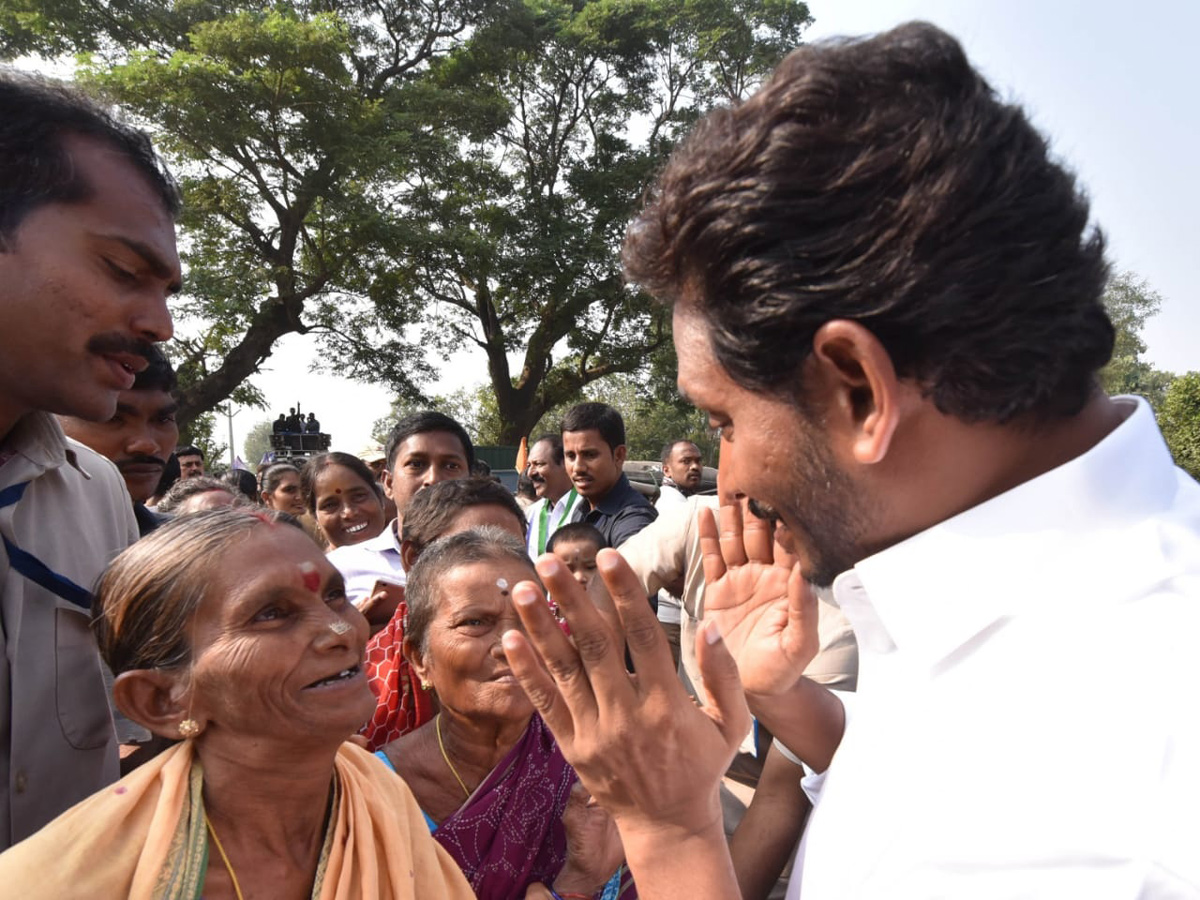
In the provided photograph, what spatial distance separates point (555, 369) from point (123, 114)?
21130 millimetres

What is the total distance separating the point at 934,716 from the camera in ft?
3.76

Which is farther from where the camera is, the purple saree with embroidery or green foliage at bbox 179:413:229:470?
green foliage at bbox 179:413:229:470

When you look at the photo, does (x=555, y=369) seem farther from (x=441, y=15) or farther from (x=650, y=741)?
(x=650, y=741)

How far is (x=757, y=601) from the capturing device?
1.88 metres

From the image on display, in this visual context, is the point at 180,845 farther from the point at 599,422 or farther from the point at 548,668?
the point at 599,422

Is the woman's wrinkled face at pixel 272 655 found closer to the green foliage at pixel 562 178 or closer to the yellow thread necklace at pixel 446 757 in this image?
the yellow thread necklace at pixel 446 757

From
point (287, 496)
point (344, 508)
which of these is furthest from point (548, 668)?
point (287, 496)

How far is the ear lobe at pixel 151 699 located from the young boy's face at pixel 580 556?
2734 millimetres

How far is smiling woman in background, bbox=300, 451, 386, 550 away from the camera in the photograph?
4.72 m

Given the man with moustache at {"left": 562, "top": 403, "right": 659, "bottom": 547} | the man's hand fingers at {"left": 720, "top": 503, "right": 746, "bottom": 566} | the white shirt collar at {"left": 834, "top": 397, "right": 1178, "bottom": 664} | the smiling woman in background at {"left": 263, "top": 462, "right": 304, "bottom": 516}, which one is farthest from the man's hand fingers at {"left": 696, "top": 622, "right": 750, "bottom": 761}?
the smiling woman in background at {"left": 263, "top": 462, "right": 304, "bottom": 516}

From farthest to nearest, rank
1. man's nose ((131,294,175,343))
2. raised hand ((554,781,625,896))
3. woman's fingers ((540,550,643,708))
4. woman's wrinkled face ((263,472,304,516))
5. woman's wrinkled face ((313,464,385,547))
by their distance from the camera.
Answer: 1. woman's wrinkled face ((263,472,304,516))
2. woman's wrinkled face ((313,464,385,547))
3. raised hand ((554,781,625,896))
4. man's nose ((131,294,175,343))
5. woman's fingers ((540,550,643,708))

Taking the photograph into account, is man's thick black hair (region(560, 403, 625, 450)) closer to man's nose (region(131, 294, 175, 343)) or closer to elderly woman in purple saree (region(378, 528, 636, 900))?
elderly woman in purple saree (region(378, 528, 636, 900))

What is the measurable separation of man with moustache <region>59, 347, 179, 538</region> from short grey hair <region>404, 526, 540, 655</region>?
4.24ft

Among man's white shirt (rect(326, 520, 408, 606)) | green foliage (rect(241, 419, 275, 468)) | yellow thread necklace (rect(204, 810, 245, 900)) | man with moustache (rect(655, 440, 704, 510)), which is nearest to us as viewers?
yellow thread necklace (rect(204, 810, 245, 900))
